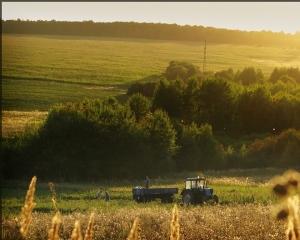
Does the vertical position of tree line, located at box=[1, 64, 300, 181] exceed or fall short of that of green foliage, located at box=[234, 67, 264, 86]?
it falls short

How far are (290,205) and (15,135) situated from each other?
4997 cm

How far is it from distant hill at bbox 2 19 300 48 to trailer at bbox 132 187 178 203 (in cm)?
12397

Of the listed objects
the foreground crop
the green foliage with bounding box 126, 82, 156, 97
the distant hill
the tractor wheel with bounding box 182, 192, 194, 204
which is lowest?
the green foliage with bounding box 126, 82, 156, 97

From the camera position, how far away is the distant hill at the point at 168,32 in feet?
505

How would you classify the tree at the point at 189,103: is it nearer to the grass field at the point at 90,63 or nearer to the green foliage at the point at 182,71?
the grass field at the point at 90,63

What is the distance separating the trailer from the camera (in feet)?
95.3

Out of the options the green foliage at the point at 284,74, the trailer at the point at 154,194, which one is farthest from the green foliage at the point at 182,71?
the trailer at the point at 154,194

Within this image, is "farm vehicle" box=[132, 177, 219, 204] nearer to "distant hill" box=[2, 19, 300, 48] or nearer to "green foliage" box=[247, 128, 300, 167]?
"green foliage" box=[247, 128, 300, 167]

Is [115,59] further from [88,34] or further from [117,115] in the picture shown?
[117,115]

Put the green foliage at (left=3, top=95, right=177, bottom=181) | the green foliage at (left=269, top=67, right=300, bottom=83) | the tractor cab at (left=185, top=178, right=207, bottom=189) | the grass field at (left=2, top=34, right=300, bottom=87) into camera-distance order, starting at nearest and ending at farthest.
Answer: the tractor cab at (left=185, top=178, right=207, bottom=189)
the green foliage at (left=3, top=95, right=177, bottom=181)
the green foliage at (left=269, top=67, right=300, bottom=83)
the grass field at (left=2, top=34, right=300, bottom=87)

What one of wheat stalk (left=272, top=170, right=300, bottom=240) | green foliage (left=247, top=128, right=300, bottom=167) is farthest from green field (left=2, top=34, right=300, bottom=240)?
green foliage (left=247, top=128, right=300, bottom=167)

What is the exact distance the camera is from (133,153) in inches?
1971

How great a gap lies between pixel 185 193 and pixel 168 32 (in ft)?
447

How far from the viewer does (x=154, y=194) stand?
29.3 m
